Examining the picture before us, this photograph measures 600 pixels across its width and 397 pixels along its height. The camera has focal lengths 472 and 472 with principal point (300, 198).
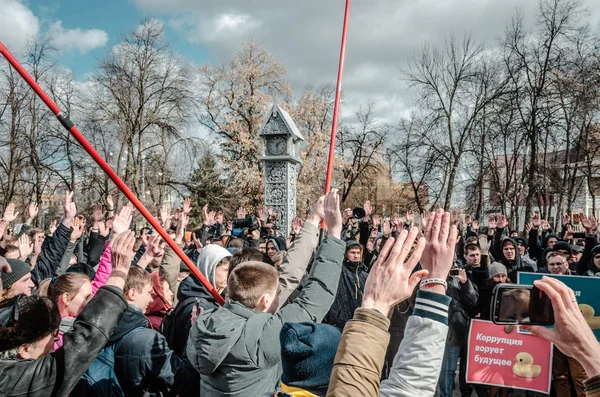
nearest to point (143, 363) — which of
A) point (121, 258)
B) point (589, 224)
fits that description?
point (121, 258)

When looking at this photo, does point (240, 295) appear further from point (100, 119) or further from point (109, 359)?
point (100, 119)

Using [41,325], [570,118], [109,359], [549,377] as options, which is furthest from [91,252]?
[570,118]

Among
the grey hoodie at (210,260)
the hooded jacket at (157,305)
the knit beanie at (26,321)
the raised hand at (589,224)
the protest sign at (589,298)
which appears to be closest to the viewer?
the knit beanie at (26,321)

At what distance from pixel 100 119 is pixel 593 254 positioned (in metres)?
22.8

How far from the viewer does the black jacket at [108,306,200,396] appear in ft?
8.79

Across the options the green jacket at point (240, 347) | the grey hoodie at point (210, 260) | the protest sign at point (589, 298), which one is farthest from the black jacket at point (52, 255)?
the protest sign at point (589, 298)

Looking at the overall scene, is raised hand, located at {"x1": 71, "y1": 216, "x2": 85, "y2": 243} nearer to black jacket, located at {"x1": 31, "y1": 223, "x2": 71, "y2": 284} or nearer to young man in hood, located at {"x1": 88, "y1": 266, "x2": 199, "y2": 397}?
black jacket, located at {"x1": 31, "y1": 223, "x2": 71, "y2": 284}

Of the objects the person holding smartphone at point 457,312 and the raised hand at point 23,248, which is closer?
the person holding smartphone at point 457,312

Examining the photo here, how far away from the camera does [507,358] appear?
471 centimetres

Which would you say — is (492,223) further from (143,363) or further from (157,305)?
(143,363)

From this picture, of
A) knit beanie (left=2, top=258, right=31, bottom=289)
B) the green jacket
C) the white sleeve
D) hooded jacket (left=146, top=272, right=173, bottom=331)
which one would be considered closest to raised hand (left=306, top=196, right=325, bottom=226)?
the green jacket

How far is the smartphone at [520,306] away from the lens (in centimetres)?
141

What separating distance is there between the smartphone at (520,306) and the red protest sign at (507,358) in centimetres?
354

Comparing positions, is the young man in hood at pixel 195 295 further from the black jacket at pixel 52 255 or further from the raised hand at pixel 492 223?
the raised hand at pixel 492 223
